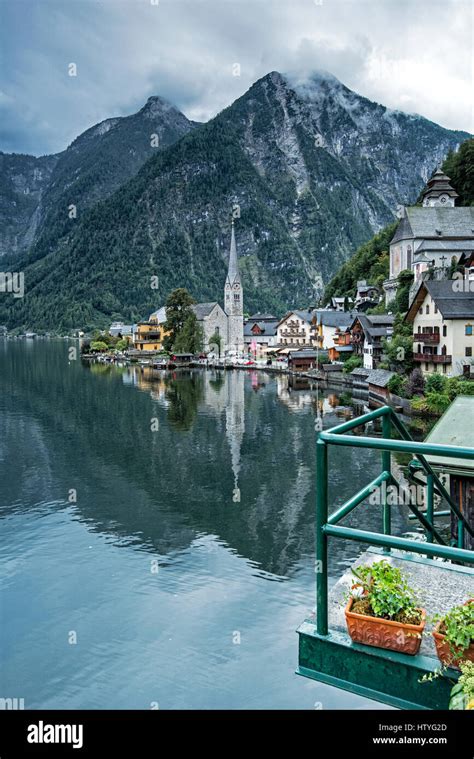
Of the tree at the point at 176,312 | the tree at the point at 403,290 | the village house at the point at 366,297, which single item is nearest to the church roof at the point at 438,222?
the tree at the point at 403,290

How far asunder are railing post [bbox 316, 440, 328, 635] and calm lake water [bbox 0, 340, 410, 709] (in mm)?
8901

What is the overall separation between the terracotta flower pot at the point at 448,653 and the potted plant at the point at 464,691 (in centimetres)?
4

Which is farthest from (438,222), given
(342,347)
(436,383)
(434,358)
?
(436,383)

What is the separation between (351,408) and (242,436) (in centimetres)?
1292

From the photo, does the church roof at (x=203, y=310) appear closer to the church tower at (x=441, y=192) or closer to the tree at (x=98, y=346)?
the tree at (x=98, y=346)

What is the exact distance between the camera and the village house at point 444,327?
43094 millimetres

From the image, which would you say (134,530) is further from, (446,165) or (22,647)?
(446,165)

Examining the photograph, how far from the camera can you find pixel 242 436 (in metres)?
37.2

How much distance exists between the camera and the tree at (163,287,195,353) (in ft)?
328

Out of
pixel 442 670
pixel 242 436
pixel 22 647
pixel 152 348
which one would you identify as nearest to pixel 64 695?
pixel 22 647

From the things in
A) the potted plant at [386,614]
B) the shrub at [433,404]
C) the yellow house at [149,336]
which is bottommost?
the shrub at [433,404]

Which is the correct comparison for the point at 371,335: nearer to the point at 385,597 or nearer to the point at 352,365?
the point at 352,365

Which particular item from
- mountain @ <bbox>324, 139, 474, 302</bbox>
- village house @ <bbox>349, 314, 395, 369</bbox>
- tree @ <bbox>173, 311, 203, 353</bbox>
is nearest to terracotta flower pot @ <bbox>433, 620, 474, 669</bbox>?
village house @ <bbox>349, 314, 395, 369</bbox>
